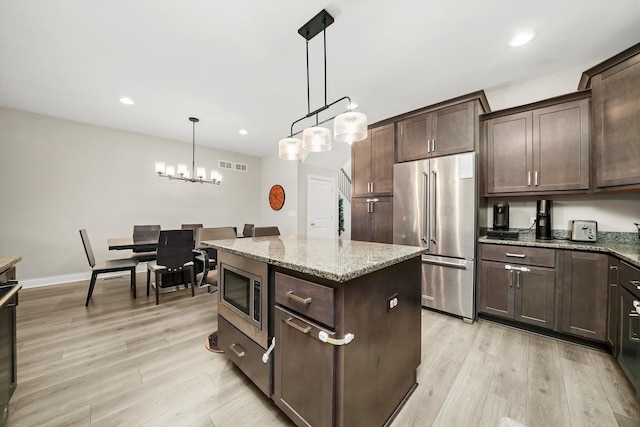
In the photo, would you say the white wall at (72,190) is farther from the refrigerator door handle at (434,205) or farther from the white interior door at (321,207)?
the refrigerator door handle at (434,205)

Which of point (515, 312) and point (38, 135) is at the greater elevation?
point (38, 135)

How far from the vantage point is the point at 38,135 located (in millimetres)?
3773

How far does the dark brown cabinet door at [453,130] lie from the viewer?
2.57 m

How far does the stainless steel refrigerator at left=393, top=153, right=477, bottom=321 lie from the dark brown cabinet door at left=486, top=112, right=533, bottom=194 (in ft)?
1.25

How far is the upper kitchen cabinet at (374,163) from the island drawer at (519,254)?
131cm

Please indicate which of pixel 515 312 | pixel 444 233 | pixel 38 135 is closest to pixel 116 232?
pixel 38 135

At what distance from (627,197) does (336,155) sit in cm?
458

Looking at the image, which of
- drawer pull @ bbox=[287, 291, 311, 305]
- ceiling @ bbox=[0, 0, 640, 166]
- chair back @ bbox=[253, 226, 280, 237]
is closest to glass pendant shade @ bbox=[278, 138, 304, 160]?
ceiling @ bbox=[0, 0, 640, 166]

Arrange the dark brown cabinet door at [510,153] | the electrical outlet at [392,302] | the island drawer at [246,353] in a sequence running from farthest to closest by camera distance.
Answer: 1. the dark brown cabinet door at [510,153]
2. the island drawer at [246,353]
3. the electrical outlet at [392,302]

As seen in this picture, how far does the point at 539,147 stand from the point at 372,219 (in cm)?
198

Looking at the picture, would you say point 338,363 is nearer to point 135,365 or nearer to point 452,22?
point 135,365

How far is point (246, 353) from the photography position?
156 cm

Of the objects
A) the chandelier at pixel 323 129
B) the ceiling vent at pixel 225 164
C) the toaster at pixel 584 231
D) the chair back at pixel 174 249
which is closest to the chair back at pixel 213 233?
the chair back at pixel 174 249

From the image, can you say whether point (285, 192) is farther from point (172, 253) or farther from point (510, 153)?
point (510, 153)
